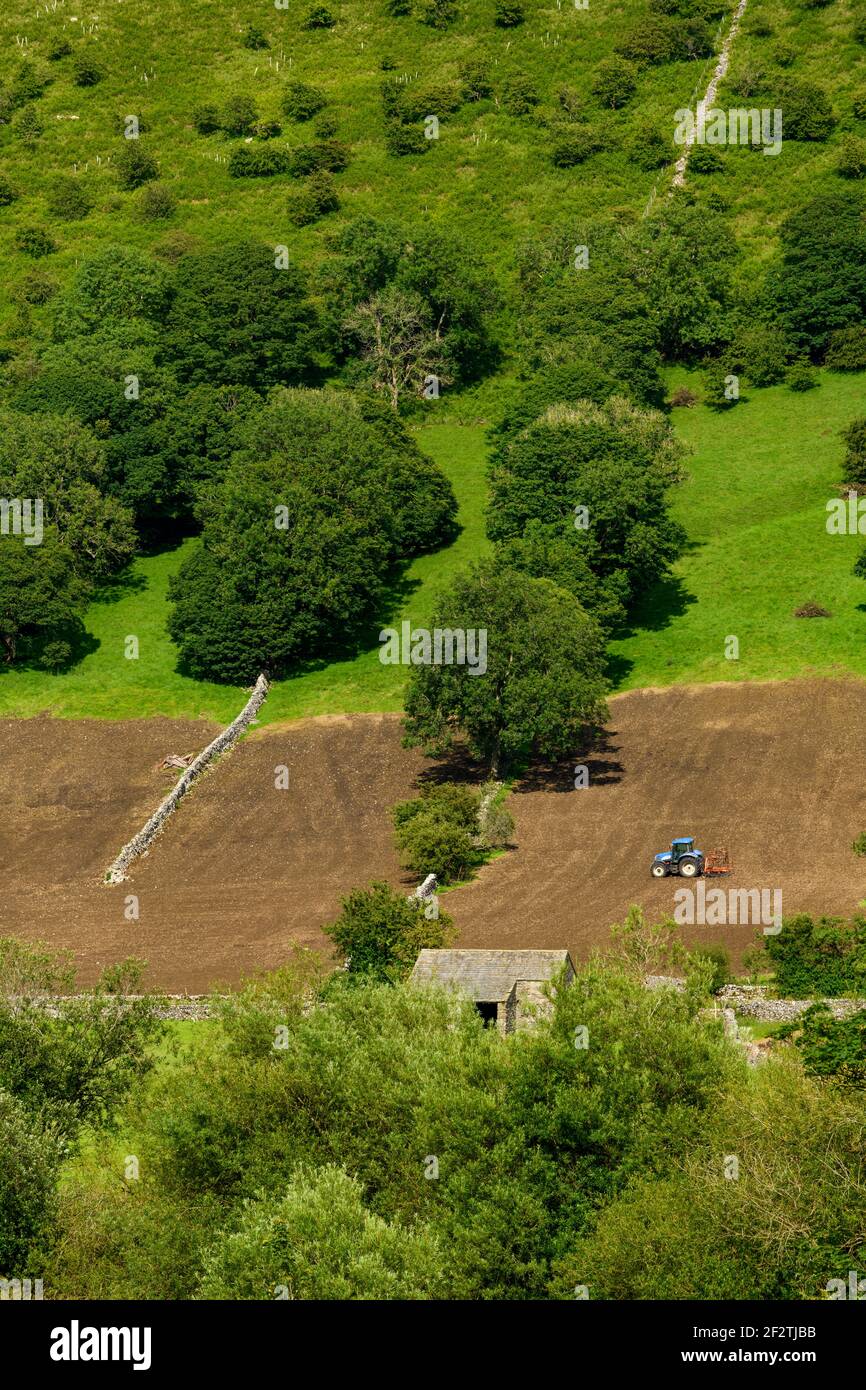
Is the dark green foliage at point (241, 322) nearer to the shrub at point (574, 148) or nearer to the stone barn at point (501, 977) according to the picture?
the shrub at point (574, 148)

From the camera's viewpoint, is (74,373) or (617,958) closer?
(617,958)

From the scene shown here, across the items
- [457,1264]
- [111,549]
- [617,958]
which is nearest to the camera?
[457,1264]

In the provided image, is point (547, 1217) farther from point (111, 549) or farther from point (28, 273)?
point (28, 273)

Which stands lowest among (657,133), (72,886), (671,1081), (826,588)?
(671,1081)

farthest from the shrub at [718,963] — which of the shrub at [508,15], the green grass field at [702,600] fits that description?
the shrub at [508,15]

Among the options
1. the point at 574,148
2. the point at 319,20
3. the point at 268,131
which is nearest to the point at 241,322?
the point at 574,148

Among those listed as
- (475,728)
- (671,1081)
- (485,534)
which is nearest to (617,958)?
(671,1081)

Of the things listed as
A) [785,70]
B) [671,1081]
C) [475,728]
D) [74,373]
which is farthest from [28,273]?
[671,1081]

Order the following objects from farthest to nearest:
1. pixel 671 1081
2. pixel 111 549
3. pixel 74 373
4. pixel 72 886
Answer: pixel 74 373
pixel 111 549
pixel 72 886
pixel 671 1081

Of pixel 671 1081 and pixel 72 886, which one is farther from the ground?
pixel 72 886
